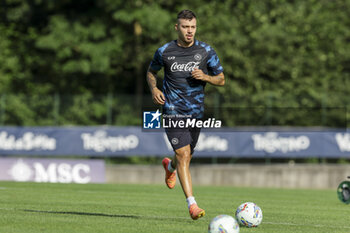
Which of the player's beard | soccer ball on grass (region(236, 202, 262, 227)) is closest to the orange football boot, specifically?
soccer ball on grass (region(236, 202, 262, 227))

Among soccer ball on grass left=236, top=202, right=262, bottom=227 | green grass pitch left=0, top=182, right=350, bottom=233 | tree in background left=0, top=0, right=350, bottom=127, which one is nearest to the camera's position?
green grass pitch left=0, top=182, right=350, bottom=233

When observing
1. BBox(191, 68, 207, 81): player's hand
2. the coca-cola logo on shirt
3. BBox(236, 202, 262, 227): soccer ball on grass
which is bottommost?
BBox(236, 202, 262, 227): soccer ball on grass

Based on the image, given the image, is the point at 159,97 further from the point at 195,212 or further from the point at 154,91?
the point at 195,212

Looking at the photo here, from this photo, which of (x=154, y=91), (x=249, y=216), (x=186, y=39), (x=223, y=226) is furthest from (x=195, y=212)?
(x=186, y=39)

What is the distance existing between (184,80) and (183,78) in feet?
0.09

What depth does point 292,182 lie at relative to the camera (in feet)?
78.6

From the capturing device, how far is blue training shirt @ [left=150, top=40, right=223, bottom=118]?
9461mm

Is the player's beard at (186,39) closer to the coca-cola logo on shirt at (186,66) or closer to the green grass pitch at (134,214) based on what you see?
the coca-cola logo on shirt at (186,66)

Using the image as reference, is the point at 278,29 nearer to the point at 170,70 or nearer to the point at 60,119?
the point at 60,119

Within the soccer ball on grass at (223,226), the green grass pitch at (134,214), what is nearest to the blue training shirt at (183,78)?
the green grass pitch at (134,214)

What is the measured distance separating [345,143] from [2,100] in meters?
11.3

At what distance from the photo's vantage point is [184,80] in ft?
31.0

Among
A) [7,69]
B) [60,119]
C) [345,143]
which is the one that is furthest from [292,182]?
[7,69]

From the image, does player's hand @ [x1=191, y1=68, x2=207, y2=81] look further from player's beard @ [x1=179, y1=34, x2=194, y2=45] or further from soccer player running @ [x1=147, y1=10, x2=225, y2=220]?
player's beard @ [x1=179, y1=34, x2=194, y2=45]
